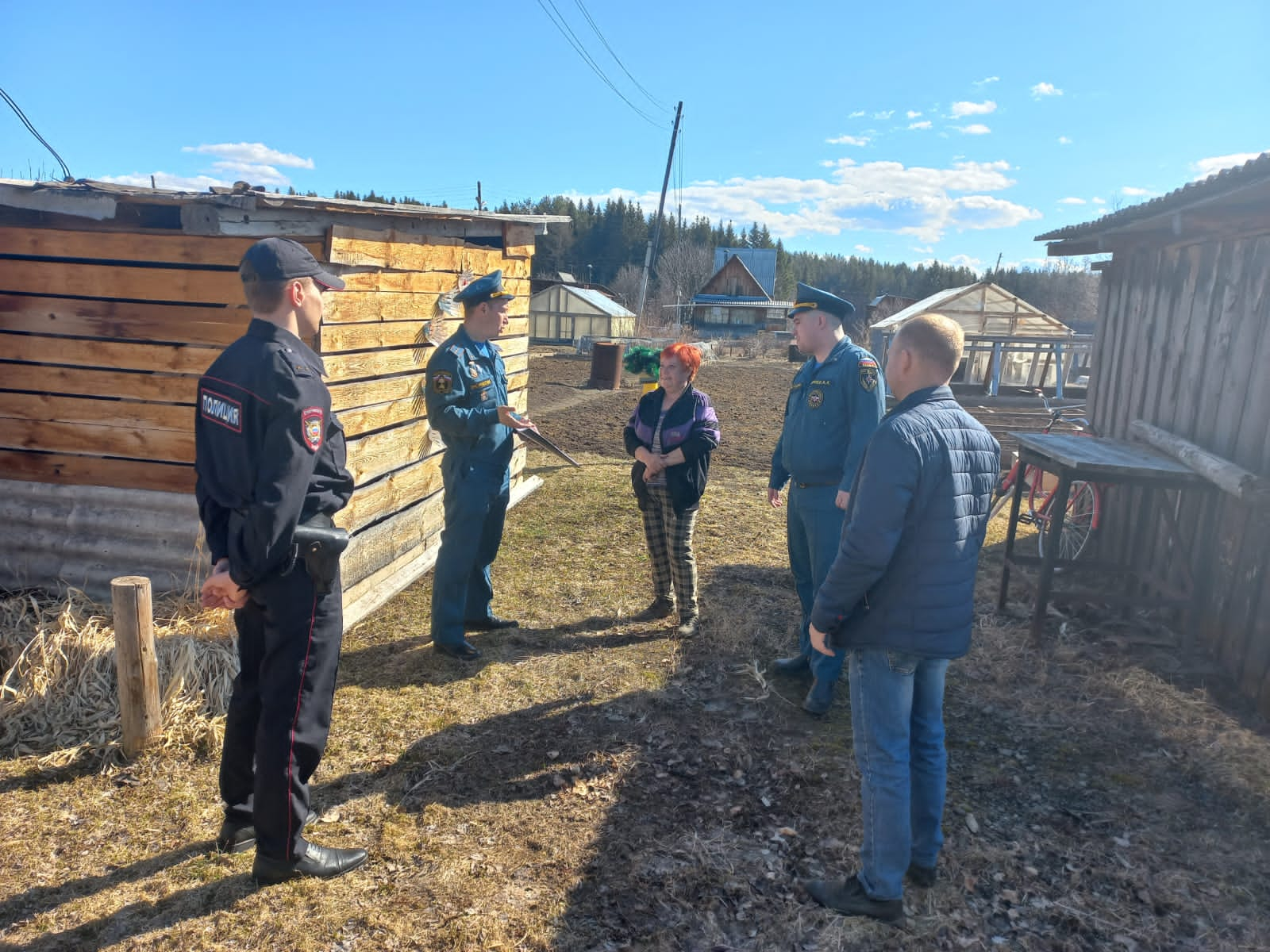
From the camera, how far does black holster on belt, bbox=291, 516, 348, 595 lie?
2629mm

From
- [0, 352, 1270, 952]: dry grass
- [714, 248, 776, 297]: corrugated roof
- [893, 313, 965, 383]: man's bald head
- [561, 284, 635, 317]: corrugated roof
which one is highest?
[714, 248, 776, 297]: corrugated roof

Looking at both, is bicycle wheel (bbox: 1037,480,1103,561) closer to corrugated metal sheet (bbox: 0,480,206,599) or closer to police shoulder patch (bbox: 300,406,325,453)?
police shoulder patch (bbox: 300,406,325,453)

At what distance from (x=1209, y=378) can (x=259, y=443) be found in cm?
569

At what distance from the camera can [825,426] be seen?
163 inches

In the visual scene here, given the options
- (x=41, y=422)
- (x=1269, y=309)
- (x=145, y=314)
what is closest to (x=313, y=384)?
(x=145, y=314)

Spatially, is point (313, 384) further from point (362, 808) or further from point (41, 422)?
point (41, 422)

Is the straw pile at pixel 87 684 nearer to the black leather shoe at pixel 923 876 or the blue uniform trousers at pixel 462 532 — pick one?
the blue uniform trousers at pixel 462 532

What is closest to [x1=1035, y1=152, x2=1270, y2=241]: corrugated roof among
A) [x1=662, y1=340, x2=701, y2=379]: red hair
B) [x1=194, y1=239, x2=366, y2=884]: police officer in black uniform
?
[x1=662, y1=340, x2=701, y2=379]: red hair

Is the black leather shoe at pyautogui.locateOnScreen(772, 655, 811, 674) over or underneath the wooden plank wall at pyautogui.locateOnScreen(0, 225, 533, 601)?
underneath

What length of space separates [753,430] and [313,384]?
1235 centimetres

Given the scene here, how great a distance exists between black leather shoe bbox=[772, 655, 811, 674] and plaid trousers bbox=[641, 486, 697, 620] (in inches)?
29.0

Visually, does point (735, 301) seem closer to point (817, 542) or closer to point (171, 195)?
point (817, 542)

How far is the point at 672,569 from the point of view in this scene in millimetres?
5340

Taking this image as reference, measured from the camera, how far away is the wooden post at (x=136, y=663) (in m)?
3.42
